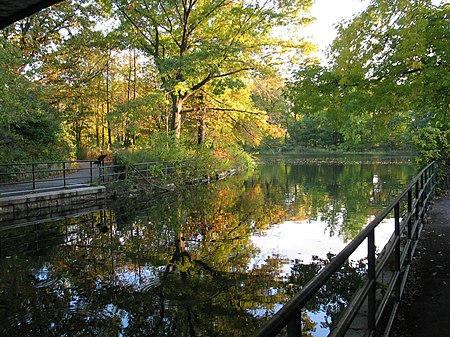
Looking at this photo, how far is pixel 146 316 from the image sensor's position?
525 centimetres

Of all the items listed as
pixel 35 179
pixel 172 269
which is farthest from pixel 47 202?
pixel 172 269

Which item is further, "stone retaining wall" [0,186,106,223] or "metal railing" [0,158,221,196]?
"metal railing" [0,158,221,196]

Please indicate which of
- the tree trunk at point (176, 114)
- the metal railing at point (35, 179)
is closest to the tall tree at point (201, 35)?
the tree trunk at point (176, 114)

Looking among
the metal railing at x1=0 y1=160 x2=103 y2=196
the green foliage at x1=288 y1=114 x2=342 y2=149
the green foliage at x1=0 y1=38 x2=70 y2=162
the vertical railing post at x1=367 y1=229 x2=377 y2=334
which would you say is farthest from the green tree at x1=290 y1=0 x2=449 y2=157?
the green foliage at x1=288 y1=114 x2=342 y2=149

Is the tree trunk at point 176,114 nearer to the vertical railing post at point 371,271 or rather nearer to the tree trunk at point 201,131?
the tree trunk at point 201,131

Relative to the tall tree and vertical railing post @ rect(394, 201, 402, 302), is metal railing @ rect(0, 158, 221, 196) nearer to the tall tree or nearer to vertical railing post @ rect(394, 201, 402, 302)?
the tall tree

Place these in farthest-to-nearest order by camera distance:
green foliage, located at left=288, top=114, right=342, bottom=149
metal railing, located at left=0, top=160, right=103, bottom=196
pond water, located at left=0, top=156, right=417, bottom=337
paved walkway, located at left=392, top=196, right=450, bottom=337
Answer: green foliage, located at left=288, top=114, right=342, bottom=149 < metal railing, located at left=0, top=160, right=103, bottom=196 < pond water, located at left=0, top=156, right=417, bottom=337 < paved walkway, located at left=392, top=196, right=450, bottom=337

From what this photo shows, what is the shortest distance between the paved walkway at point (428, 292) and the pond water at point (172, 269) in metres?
1.05

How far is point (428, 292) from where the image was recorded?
4754 millimetres

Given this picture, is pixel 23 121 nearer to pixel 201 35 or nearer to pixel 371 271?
pixel 201 35

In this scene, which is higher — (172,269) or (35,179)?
(35,179)

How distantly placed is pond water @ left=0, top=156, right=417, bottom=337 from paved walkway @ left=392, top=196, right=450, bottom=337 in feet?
3.45

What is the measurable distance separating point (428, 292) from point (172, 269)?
14.0 feet

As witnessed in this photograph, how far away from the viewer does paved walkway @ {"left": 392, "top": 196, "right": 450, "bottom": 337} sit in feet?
12.6
